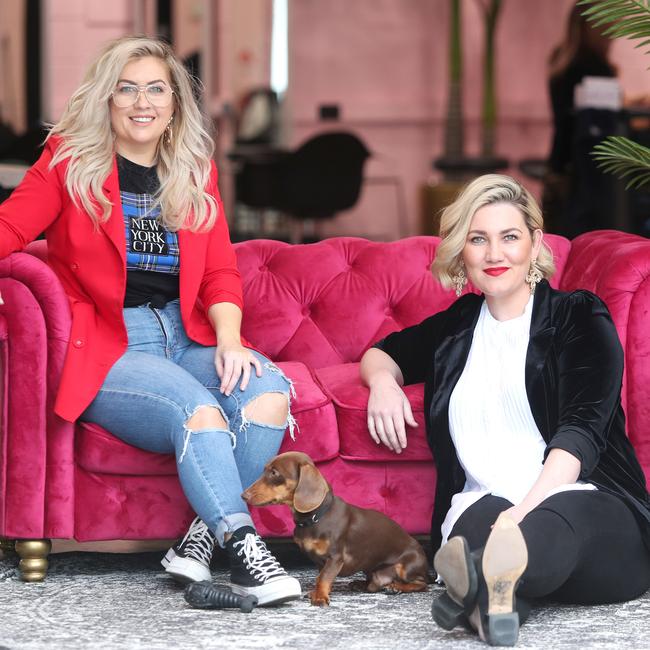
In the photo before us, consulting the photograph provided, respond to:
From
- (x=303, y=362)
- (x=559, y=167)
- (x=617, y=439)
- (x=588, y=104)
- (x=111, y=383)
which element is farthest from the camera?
(x=559, y=167)

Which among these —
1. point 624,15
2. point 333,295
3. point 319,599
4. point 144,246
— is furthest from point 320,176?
point 319,599

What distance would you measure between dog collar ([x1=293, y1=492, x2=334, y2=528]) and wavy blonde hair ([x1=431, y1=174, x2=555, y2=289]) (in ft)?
1.92

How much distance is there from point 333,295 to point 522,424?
3.30ft

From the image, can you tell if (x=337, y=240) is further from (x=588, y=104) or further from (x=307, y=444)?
(x=588, y=104)

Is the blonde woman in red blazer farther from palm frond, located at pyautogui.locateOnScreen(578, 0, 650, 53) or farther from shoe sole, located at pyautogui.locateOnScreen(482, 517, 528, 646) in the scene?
palm frond, located at pyautogui.locateOnScreen(578, 0, 650, 53)

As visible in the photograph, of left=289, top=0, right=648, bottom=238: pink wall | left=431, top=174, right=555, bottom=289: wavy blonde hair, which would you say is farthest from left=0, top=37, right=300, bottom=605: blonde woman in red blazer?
left=289, top=0, right=648, bottom=238: pink wall

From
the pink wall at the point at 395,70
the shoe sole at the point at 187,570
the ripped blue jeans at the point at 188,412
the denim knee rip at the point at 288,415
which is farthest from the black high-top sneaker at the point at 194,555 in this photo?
the pink wall at the point at 395,70

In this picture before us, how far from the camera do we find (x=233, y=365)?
270cm

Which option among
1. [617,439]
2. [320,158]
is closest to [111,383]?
[617,439]

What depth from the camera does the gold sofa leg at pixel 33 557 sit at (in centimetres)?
275

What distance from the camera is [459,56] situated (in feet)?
27.8

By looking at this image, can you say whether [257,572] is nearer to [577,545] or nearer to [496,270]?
[577,545]

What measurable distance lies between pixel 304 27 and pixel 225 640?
7.22 meters

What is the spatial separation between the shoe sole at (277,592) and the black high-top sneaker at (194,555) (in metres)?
→ 0.18
